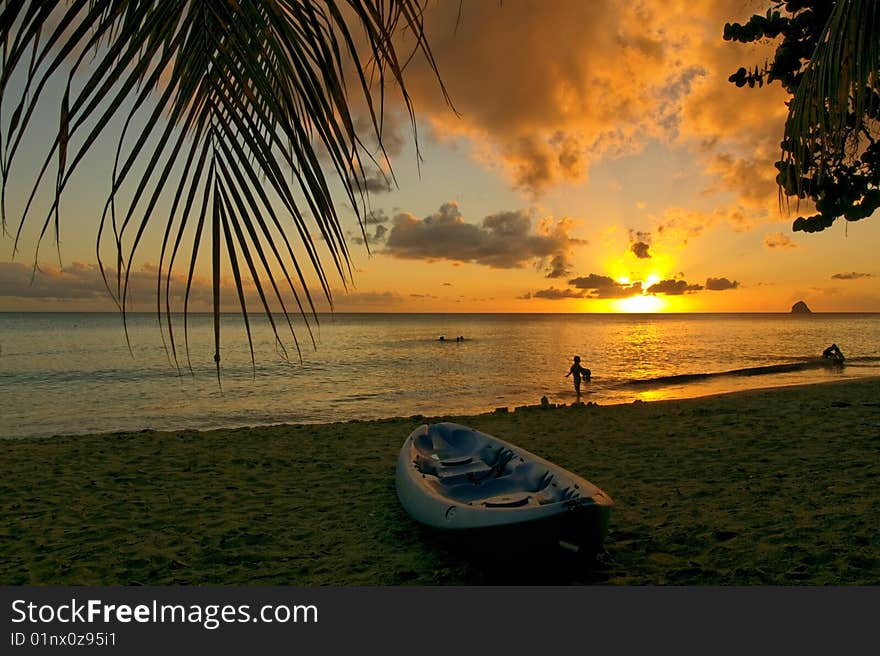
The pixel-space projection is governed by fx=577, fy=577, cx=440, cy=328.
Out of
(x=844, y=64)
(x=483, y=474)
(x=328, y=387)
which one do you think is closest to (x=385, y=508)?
(x=483, y=474)

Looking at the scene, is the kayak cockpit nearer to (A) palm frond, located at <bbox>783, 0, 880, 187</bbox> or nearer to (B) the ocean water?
(A) palm frond, located at <bbox>783, 0, 880, 187</bbox>

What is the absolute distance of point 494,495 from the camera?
518 cm

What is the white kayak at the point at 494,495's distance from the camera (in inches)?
148

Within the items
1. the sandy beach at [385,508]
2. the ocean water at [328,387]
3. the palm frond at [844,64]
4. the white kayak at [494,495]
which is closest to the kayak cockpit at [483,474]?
the white kayak at [494,495]

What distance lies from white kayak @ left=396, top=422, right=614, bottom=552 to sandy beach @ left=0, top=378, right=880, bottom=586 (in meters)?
0.28

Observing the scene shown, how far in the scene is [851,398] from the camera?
1302 centimetres

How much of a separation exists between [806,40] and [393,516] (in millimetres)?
6298

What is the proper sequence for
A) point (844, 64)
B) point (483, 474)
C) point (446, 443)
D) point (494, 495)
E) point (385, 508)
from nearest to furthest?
point (844, 64)
point (494, 495)
point (483, 474)
point (385, 508)
point (446, 443)

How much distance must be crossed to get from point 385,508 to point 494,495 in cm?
141

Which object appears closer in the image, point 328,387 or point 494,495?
point 494,495

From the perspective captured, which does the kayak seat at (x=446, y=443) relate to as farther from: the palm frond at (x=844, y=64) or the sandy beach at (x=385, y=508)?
the palm frond at (x=844, y=64)

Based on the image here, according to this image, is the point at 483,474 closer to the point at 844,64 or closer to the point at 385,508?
the point at 385,508

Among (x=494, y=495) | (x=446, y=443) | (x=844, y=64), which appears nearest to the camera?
(x=844, y=64)

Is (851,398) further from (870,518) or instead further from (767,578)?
(767,578)
